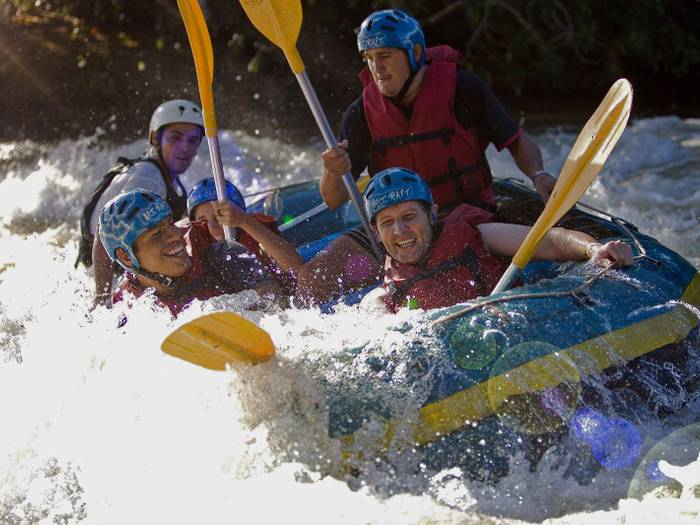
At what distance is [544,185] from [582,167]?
0.50 metres

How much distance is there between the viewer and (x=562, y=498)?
2.84 m

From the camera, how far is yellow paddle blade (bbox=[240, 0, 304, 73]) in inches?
167

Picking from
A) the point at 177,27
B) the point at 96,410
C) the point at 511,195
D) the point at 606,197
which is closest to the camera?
the point at 96,410

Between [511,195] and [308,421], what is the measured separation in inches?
83.5

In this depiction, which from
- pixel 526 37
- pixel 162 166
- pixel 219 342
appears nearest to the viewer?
pixel 219 342

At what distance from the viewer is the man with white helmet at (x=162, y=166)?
16.1 ft

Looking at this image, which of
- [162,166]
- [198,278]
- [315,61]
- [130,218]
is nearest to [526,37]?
[315,61]

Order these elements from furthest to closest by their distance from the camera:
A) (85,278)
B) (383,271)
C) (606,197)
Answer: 1. (606,197)
2. (85,278)
3. (383,271)

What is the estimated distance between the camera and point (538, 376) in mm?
2883

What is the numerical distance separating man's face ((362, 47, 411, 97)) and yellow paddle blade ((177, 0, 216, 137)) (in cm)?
74

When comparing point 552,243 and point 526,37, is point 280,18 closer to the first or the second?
point 552,243

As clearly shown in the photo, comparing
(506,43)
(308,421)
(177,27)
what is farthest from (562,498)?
(177,27)

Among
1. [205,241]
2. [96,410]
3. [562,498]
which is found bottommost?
[562,498]

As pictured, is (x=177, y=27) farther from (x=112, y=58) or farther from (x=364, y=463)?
(x=364, y=463)
